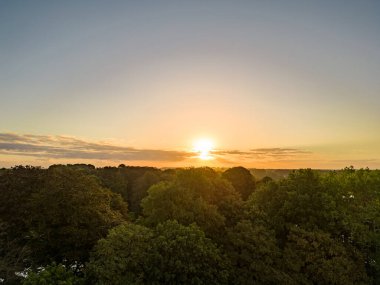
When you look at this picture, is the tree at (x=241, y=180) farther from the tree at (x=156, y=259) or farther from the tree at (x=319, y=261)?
the tree at (x=156, y=259)

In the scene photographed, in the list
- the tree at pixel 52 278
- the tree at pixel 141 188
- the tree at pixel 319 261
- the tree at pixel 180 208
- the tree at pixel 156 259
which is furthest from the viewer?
the tree at pixel 141 188

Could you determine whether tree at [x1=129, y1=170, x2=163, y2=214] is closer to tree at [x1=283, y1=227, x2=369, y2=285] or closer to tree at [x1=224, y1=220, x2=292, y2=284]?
tree at [x1=224, y1=220, x2=292, y2=284]

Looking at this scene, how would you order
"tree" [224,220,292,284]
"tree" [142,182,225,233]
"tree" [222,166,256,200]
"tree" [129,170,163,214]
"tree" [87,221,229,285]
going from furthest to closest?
"tree" [129,170,163,214] → "tree" [222,166,256,200] → "tree" [142,182,225,233] → "tree" [224,220,292,284] → "tree" [87,221,229,285]

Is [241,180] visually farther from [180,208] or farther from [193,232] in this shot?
[193,232]

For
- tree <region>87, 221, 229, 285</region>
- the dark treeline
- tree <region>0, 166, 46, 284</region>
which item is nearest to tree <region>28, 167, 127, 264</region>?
the dark treeline

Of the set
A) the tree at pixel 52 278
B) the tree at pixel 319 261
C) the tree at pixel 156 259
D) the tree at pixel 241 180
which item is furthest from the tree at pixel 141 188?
the tree at pixel 52 278
